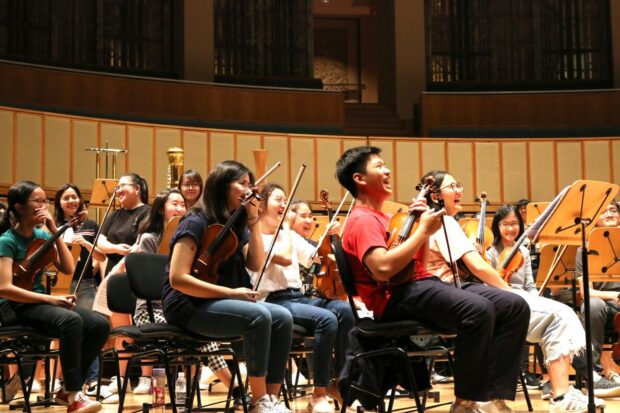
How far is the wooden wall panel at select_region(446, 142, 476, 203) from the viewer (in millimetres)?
11625

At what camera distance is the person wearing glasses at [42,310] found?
4.40m

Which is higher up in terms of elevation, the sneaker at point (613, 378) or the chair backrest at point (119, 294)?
the chair backrest at point (119, 294)

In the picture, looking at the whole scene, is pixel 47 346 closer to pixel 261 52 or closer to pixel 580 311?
pixel 580 311

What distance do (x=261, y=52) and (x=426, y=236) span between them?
32.1ft

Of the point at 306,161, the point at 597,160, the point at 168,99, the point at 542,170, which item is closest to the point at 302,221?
the point at 306,161

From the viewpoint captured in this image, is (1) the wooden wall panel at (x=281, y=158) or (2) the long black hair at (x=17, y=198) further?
(1) the wooden wall panel at (x=281, y=158)

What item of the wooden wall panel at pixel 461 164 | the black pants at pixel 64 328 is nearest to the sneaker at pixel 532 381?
the black pants at pixel 64 328

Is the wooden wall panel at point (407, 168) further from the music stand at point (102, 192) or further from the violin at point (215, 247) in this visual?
the violin at point (215, 247)

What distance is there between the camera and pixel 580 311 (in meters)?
6.15

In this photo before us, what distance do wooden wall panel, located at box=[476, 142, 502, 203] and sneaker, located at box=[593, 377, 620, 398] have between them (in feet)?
20.5

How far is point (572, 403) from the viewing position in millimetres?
4254

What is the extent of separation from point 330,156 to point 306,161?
1.07 feet

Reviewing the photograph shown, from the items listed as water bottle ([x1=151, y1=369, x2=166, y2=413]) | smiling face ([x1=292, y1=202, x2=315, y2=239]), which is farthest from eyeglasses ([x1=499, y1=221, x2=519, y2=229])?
water bottle ([x1=151, y1=369, x2=166, y2=413])

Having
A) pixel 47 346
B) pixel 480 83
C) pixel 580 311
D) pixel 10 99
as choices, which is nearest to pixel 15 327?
pixel 47 346
